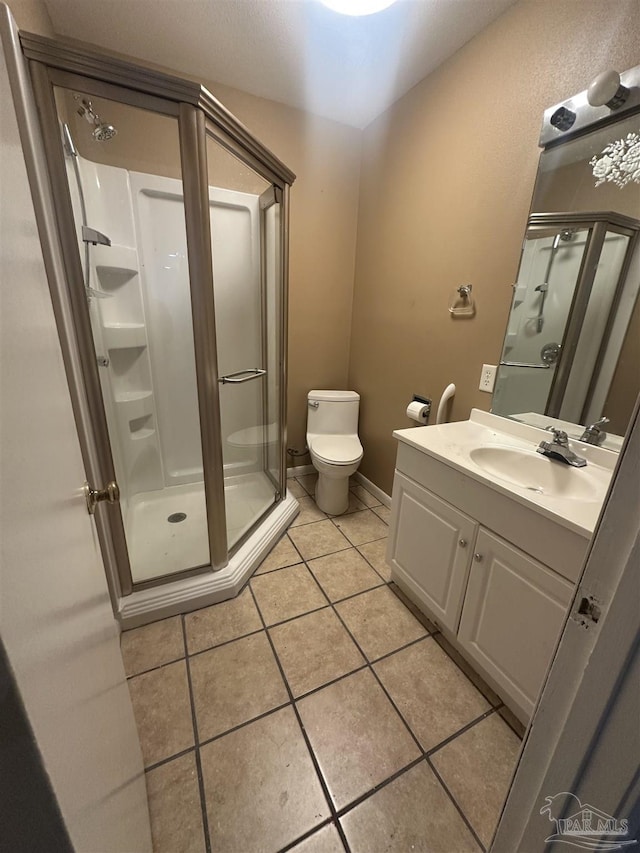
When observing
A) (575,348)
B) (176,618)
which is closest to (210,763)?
(176,618)

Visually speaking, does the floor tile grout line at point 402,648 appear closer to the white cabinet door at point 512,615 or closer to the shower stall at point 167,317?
the white cabinet door at point 512,615

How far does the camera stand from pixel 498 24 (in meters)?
1.39

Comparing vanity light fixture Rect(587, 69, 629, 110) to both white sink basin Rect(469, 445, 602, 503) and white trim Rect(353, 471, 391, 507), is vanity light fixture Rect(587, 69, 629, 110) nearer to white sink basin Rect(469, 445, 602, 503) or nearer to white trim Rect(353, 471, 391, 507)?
white sink basin Rect(469, 445, 602, 503)

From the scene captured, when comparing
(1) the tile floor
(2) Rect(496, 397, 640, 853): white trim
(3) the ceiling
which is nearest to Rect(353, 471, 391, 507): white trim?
(1) the tile floor

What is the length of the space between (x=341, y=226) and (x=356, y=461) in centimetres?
169

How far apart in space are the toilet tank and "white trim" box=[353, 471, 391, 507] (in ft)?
1.33

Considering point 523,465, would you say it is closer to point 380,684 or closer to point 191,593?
point 380,684

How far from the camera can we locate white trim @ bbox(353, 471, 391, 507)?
2470mm

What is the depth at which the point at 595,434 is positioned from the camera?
1271mm

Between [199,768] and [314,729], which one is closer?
[199,768]

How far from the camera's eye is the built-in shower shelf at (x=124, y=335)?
5.68 feet

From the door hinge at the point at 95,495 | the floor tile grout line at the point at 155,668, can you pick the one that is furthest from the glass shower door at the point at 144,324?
the door hinge at the point at 95,495

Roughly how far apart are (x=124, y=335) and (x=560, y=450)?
7.17ft

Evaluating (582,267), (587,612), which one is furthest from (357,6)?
(587,612)
